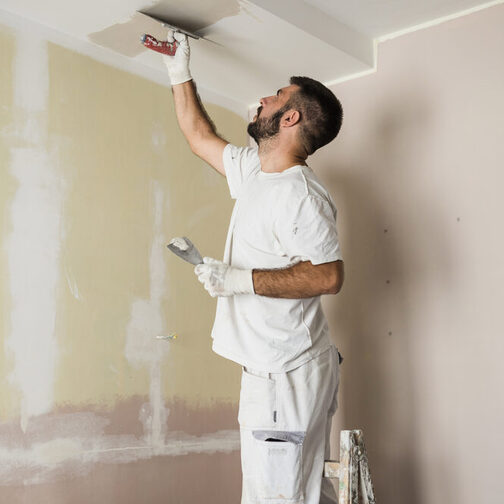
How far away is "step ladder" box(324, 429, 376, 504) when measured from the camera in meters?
2.03

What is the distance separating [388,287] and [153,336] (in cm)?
107

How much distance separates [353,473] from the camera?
6.72 feet

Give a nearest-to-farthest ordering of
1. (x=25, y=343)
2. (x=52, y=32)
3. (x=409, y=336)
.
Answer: (x=25, y=343), (x=52, y=32), (x=409, y=336)

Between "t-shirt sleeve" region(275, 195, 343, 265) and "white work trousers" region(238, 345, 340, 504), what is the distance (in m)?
0.35

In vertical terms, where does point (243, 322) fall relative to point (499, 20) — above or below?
below

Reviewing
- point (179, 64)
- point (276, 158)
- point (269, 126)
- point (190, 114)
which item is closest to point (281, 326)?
point (276, 158)

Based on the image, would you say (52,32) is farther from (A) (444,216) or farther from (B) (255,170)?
(A) (444,216)

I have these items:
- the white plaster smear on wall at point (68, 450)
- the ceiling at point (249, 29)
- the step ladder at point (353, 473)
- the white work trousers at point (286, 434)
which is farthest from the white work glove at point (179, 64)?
the step ladder at point (353, 473)

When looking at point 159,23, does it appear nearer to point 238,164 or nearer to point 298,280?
point 238,164

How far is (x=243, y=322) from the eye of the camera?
2.21m

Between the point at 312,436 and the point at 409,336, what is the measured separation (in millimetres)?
903

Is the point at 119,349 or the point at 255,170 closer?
the point at 255,170

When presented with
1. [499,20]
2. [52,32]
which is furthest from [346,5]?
[52,32]

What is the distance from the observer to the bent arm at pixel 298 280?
6.93ft
